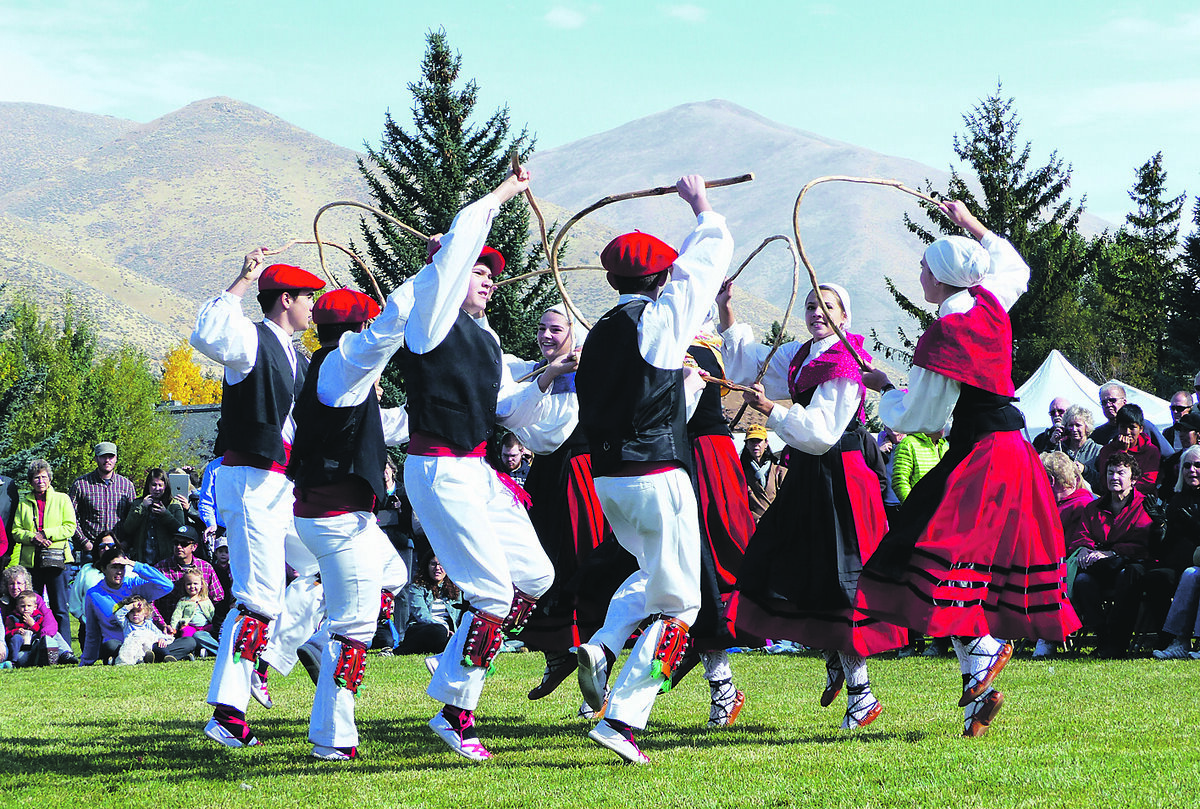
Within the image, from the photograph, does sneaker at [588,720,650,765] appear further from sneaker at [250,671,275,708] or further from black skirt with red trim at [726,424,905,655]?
sneaker at [250,671,275,708]

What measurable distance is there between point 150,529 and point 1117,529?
905 cm

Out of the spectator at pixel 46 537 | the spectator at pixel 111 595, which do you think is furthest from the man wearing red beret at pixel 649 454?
the spectator at pixel 46 537

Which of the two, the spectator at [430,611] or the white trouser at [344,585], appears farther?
the spectator at [430,611]

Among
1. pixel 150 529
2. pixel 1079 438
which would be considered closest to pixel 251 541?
pixel 1079 438

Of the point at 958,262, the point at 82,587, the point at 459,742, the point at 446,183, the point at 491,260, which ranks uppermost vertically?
the point at 446,183

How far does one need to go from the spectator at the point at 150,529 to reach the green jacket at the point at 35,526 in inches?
32.5

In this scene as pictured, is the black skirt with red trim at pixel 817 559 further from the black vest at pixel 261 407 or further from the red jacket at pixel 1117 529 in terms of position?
the red jacket at pixel 1117 529

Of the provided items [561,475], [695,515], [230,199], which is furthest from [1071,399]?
[230,199]

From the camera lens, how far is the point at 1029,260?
110ft

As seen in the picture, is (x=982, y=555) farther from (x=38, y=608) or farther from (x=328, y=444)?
(x=38, y=608)

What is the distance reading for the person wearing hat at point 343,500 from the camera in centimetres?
487

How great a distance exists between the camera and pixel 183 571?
1134 cm

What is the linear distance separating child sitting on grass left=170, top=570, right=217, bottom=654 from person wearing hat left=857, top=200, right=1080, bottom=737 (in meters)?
7.54

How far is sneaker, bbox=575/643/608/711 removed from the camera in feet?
15.2
